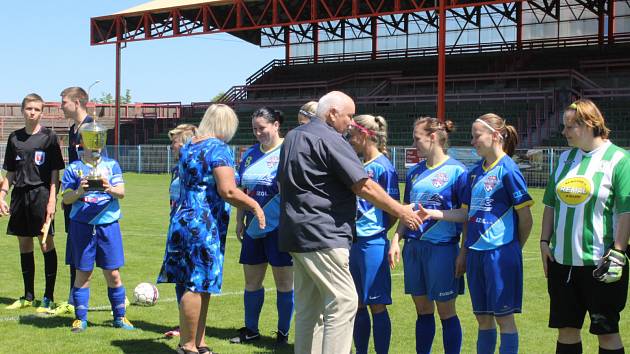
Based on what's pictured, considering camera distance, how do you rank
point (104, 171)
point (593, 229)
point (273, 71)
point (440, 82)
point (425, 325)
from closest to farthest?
point (593, 229)
point (425, 325)
point (104, 171)
point (440, 82)
point (273, 71)

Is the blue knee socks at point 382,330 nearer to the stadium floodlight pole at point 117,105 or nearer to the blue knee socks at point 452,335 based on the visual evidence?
the blue knee socks at point 452,335

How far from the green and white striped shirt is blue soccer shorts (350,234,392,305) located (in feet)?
4.43

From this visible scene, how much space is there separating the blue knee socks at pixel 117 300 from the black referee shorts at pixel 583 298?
3873mm

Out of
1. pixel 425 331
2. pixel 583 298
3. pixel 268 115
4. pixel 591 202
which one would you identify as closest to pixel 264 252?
pixel 268 115

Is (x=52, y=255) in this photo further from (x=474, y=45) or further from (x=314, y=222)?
(x=474, y=45)

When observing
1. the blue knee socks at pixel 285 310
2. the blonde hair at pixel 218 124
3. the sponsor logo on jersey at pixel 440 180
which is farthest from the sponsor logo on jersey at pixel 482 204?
the blue knee socks at pixel 285 310

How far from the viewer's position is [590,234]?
5.06 metres

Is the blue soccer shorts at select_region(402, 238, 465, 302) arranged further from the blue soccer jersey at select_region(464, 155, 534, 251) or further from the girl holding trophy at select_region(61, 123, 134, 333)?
the girl holding trophy at select_region(61, 123, 134, 333)

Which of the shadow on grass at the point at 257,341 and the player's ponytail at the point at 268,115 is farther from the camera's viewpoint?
the player's ponytail at the point at 268,115

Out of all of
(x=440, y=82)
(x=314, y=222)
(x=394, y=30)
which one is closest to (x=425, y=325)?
(x=314, y=222)

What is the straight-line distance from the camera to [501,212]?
5551 millimetres

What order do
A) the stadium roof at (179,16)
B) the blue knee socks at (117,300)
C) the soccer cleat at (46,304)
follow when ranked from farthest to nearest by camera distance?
the stadium roof at (179,16) → the soccer cleat at (46,304) → the blue knee socks at (117,300)

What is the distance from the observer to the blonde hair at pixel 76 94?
24.9 ft

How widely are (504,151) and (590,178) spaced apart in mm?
827
